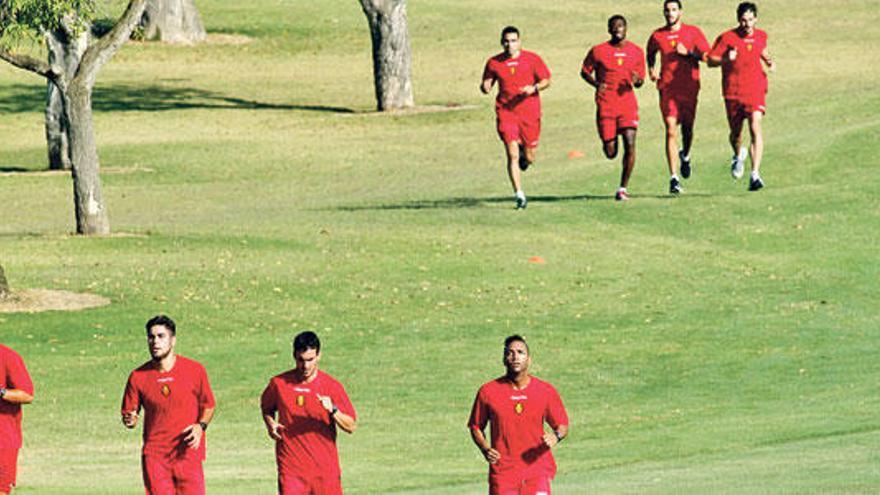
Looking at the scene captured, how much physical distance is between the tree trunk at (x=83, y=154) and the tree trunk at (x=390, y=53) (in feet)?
66.5

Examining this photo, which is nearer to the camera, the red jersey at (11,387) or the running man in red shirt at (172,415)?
the running man in red shirt at (172,415)

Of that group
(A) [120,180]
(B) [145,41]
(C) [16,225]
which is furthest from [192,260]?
(B) [145,41]

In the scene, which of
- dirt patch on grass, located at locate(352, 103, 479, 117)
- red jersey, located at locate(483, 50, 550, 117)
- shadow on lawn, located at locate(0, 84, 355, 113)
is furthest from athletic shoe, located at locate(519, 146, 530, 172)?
A: shadow on lawn, located at locate(0, 84, 355, 113)

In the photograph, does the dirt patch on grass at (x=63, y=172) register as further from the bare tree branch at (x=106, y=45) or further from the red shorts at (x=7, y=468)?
the red shorts at (x=7, y=468)

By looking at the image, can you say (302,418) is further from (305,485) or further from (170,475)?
→ (170,475)

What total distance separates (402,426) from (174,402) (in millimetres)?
8131

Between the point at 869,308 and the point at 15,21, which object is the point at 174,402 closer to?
the point at 869,308

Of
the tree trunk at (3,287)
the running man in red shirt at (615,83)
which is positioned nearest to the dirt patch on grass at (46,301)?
the tree trunk at (3,287)

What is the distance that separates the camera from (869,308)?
2852 centimetres

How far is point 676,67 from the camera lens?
33.8 meters

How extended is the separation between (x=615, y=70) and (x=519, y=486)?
19.4 metres

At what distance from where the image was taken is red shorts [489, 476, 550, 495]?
14664 mm

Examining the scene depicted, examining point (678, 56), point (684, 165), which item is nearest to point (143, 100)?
point (684, 165)

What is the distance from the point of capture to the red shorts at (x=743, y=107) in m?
33.6
